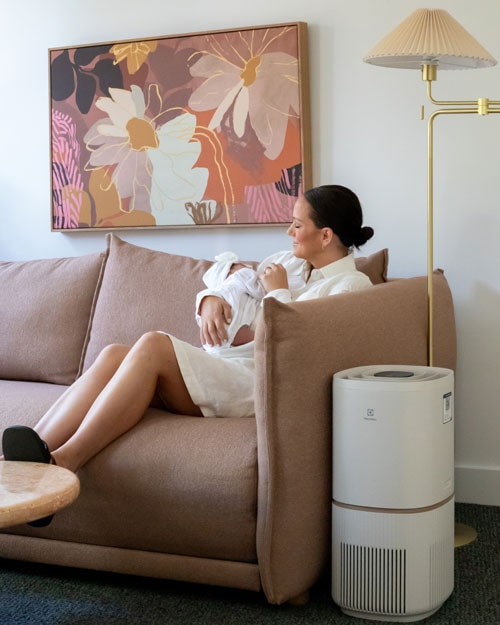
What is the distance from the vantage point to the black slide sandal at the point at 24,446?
7.18 feet

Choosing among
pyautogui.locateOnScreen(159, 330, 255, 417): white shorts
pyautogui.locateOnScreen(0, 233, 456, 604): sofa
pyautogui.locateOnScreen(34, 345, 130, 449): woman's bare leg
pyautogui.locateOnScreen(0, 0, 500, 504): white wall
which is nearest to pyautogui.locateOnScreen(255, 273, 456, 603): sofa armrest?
pyautogui.locateOnScreen(0, 233, 456, 604): sofa

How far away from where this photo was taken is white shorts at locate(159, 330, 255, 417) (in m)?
2.57

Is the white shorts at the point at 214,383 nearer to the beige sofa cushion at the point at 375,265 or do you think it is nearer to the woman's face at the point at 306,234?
the woman's face at the point at 306,234

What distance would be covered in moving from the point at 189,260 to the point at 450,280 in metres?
0.90

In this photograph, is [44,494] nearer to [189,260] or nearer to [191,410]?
[191,410]

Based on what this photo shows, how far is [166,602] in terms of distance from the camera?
2.37 m

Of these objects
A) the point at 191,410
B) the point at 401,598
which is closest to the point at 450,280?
the point at 191,410

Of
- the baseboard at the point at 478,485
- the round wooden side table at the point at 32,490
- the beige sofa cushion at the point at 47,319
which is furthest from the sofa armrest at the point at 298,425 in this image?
the beige sofa cushion at the point at 47,319

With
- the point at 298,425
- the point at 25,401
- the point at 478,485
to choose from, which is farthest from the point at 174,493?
the point at 478,485

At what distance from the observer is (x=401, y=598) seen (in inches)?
86.9

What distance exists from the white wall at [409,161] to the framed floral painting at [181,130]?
0.27ft

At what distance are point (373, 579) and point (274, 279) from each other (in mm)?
1000

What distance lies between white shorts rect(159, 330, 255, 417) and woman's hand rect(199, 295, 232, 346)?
16 cm

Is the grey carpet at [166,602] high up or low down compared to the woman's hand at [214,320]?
down
